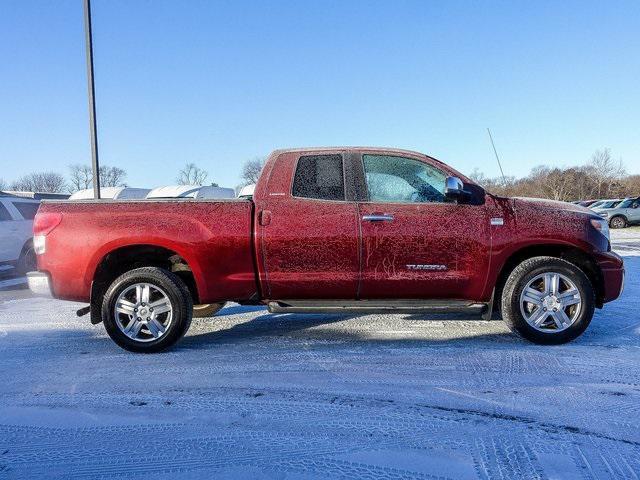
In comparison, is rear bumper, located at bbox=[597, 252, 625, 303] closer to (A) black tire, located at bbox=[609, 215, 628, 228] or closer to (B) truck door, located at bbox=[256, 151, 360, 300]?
(B) truck door, located at bbox=[256, 151, 360, 300]

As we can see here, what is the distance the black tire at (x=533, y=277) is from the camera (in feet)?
13.6

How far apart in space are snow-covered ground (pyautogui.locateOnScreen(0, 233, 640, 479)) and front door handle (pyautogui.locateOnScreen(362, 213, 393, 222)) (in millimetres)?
1165

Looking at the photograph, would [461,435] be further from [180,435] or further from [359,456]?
[180,435]

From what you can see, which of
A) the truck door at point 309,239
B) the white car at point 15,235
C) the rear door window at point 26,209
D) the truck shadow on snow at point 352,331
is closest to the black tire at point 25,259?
the white car at point 15,235

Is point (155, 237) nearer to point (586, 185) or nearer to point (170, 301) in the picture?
point (170, 301)

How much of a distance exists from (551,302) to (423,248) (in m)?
1.27

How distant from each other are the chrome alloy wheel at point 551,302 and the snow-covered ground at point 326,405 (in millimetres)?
231

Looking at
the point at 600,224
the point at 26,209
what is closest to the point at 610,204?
the point at 600,224

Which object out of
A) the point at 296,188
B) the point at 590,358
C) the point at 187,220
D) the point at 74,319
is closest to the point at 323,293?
the point at 296,188

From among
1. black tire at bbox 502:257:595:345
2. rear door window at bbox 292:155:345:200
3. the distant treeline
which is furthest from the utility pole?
the distant treeline

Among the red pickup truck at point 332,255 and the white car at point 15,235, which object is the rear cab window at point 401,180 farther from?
the white car at point 15,235

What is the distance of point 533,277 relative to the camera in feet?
13.7

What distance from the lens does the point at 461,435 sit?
255cm

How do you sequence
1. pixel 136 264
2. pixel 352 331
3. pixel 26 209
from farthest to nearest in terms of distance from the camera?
pixel 26 209
pixel 352 331
pixel 136 264
